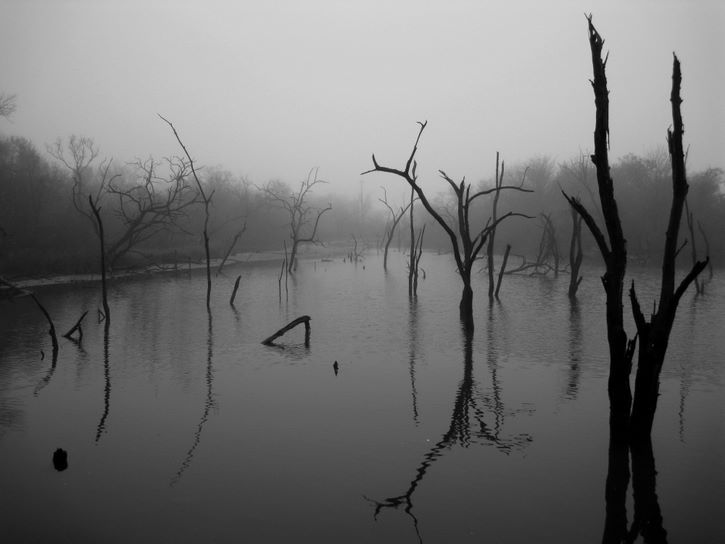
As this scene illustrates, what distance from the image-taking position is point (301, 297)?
18.3 metres

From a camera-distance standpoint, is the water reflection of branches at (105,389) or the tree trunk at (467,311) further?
the tree trunk at (467,311)

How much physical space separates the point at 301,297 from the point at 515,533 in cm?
1484

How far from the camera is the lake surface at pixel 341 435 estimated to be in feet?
13.4

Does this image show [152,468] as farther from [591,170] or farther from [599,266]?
[591,170]

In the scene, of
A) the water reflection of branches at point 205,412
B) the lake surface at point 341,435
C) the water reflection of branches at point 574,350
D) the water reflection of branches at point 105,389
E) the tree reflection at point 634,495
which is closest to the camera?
the tree reflection at point 634,495

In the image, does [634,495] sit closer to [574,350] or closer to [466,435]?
[466,435]

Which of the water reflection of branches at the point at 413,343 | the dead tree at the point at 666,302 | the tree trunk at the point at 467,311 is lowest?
the water reflection of branches at the point at 413,343

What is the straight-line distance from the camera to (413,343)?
35.0ft

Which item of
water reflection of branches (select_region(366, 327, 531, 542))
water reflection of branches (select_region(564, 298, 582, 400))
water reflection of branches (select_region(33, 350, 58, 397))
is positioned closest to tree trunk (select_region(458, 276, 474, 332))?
water reflection of branches (select_region(564, 298, 582, 400))

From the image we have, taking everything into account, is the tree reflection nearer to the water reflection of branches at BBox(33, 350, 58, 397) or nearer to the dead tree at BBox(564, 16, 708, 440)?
the dead tree at BBox(564, 16, 708, 440)

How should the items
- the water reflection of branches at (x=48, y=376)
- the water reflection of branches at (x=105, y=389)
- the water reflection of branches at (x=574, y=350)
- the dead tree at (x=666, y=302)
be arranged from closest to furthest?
the dead tree at (x=666, y=302), the water reflection of branches at (x=105, y=389), the water reflection of branches at (x=574, y=350), the water reflection of branches at (x=48, y=376)

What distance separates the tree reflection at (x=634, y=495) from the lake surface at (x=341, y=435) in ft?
0.22

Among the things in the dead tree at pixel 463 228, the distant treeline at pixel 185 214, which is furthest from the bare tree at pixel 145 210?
the dead tree at pixel 463 228

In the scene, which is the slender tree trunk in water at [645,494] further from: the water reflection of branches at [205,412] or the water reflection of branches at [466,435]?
the water reflection of branches at [205,412]
